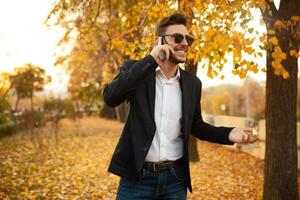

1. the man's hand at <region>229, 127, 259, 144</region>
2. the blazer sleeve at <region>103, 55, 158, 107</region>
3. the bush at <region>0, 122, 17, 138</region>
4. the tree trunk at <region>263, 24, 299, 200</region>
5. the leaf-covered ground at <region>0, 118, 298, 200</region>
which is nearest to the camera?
the blazer sleeve at <region>103, 55, 158, 107</region>

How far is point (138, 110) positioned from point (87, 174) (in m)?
6.76

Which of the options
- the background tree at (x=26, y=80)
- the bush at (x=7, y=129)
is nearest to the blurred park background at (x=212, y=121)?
the bush at (x=7, y=129)

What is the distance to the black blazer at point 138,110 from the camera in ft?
8.05

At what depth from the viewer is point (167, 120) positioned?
106 inches

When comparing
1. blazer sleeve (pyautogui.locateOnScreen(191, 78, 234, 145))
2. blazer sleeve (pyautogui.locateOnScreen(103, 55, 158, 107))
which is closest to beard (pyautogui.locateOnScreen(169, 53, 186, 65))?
blazer sleeve (pyautogui.locateOnScreen(103, 55, 158, 107))

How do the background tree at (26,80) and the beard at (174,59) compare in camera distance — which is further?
the background tree at (26,80)

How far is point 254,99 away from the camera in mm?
58562

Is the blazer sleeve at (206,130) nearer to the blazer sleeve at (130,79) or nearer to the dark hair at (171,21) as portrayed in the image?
the dark hair at (171,21)

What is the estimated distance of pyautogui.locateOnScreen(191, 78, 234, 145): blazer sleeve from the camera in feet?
9.45

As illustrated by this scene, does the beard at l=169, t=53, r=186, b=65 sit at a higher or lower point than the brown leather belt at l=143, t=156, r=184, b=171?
higher

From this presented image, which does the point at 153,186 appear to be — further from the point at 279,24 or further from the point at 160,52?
the point at 279,24

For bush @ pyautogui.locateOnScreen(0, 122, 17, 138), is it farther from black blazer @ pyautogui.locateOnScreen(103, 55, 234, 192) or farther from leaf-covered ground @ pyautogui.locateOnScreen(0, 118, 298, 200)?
black blazer @ pyautogui.locateOnScreen(103, 55, 234, 192)

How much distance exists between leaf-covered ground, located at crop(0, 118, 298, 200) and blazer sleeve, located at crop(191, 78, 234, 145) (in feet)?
13.5

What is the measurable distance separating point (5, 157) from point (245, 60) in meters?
9.17
